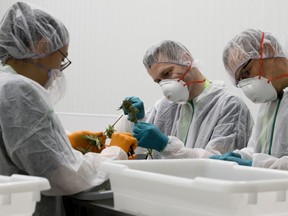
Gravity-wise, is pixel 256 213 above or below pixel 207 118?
above

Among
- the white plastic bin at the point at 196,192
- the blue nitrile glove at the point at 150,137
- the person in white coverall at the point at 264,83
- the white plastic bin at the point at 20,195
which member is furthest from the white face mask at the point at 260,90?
the white plastic bin at the point at 20,195

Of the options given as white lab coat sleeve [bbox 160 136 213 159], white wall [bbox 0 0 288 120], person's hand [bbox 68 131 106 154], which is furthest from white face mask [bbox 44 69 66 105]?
white wall [bbox 0 0 288 120]

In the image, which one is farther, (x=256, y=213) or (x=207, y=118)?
(x=207, y=118)

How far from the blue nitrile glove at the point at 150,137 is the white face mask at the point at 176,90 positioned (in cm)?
29

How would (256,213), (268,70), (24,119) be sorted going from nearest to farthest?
(256,213) < (24,119) < (268,70)

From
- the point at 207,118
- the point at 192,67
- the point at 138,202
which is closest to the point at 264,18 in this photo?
the point at 192,67

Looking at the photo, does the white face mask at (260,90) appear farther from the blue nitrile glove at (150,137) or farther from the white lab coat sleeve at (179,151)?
the blue nitrile glove at (150,137)

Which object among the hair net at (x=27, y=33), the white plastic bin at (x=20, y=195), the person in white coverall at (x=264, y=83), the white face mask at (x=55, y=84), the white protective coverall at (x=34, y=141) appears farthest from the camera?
the person in white coverall at (x=264, y=83)

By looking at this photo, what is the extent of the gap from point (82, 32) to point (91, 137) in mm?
2498

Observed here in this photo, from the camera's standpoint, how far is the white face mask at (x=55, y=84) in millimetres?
2115

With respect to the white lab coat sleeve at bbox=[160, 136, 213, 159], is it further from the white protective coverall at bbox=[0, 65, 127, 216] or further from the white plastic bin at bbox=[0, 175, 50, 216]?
the white plastic bin at bbox=[0, 175, 50, 216]

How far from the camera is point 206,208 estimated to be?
123 cm

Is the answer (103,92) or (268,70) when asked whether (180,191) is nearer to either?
(268,70)

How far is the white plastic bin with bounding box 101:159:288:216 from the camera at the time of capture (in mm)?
1171
